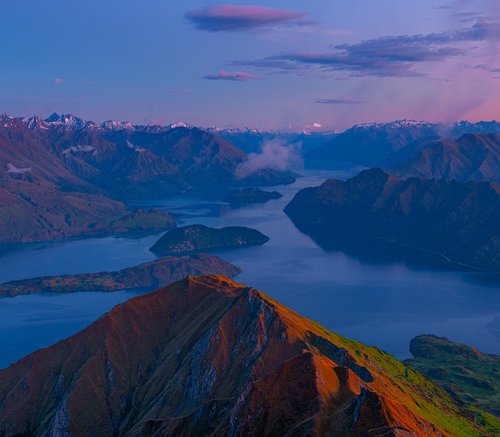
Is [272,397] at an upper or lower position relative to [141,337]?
upper

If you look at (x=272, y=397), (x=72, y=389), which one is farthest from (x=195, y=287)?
(x=272, y=397)

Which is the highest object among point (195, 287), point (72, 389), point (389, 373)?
point (195, 287)

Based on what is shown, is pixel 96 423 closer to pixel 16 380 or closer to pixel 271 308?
pixel 16 380

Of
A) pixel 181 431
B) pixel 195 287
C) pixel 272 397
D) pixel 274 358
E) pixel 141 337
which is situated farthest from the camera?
pixel 195 287

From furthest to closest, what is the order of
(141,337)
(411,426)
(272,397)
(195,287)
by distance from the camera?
(195,287) < (141,337) < (272,397) < (411,426)

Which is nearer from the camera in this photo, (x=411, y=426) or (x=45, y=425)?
(x=411, y=426)

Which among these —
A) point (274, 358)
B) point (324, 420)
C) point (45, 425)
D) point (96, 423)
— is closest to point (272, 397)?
point (324, 420)

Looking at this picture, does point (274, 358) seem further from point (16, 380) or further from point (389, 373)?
point (16, 380)
